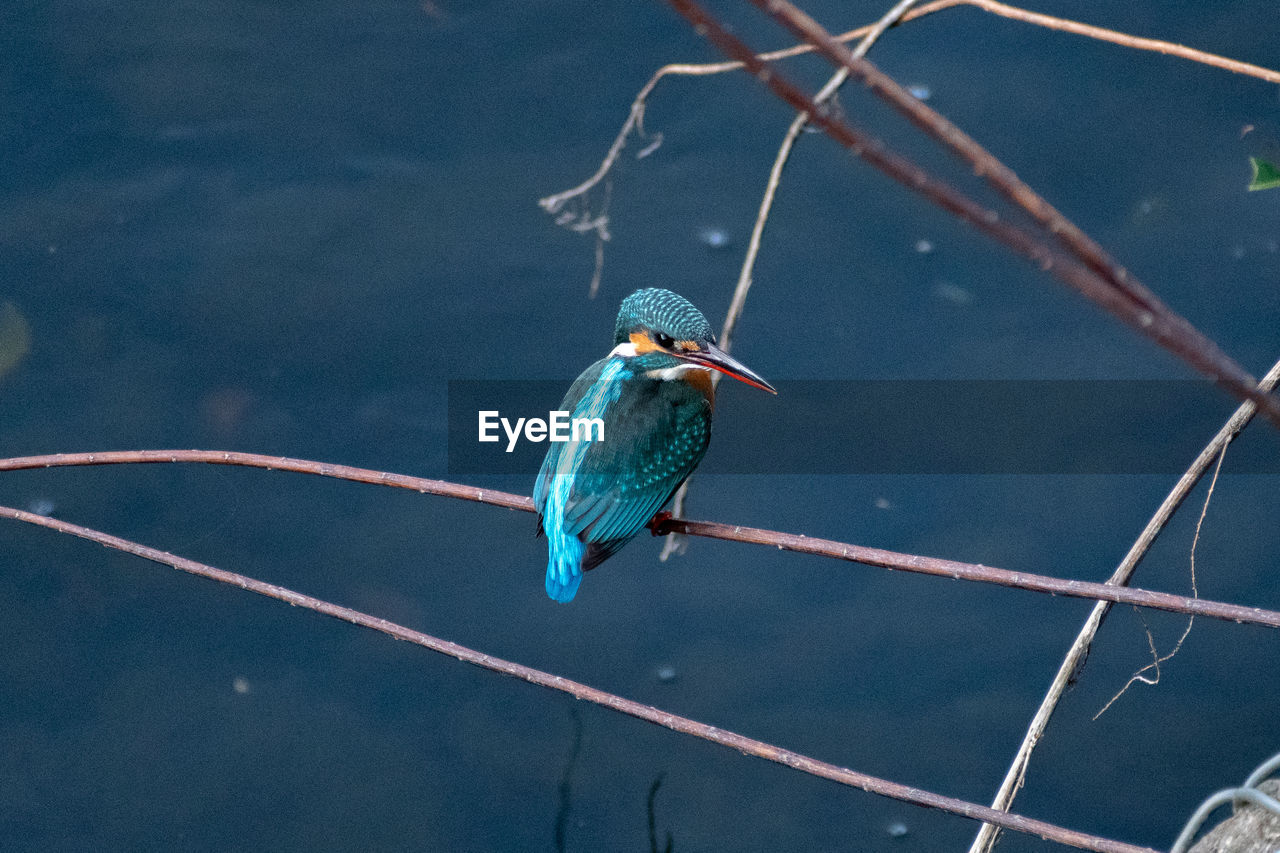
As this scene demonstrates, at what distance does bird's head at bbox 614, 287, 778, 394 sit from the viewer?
2.13 meters

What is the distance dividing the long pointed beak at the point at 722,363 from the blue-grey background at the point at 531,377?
793 mm

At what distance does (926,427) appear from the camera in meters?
3.03

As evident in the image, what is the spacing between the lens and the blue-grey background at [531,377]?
8.64 ft

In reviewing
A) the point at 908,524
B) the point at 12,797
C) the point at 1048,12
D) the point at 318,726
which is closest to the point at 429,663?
the point at 318,726

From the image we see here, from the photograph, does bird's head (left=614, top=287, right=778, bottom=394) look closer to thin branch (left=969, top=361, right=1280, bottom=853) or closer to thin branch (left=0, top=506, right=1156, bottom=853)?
thin branch (left=969, top=361, right=1280, bottom=853)

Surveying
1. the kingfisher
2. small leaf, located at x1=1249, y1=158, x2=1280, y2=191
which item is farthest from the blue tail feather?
small leaf, located at x1=1249, y1=158, x2=1280, y2=191

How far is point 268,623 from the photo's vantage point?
283cm

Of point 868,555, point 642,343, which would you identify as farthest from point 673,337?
point 868,555

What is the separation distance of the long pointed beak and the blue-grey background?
79cm

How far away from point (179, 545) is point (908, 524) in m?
1.90

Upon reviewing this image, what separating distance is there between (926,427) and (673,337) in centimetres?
113

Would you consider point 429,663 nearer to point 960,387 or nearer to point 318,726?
point 318,726

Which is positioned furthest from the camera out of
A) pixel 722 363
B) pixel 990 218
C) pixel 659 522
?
pixel 659 522

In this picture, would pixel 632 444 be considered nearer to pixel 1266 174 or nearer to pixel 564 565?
pixel 564 565
